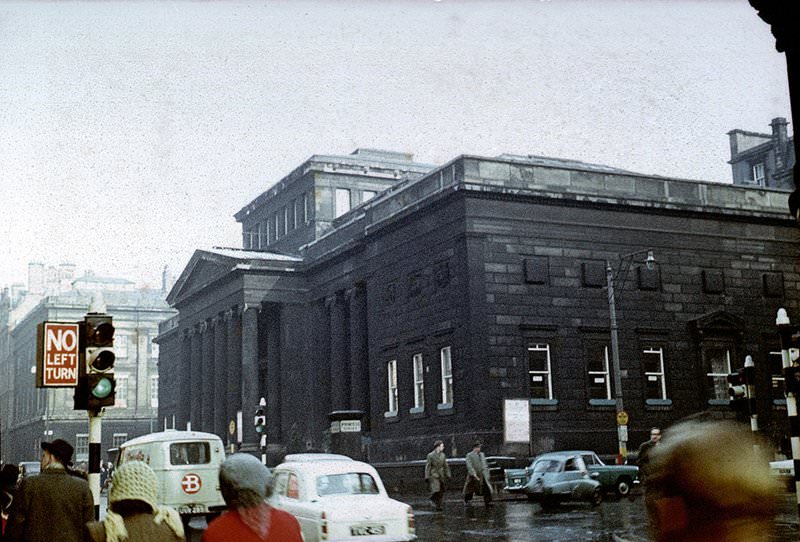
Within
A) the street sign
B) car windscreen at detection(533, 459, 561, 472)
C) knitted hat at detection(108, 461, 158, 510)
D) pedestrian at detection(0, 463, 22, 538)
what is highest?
the street sign

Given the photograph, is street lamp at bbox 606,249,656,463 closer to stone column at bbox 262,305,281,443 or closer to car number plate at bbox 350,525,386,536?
car number plate at bbox 350,525,386,536

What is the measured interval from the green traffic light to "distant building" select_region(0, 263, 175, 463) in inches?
3050

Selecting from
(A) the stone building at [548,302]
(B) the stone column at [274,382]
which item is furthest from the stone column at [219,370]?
(A) the stone building at [548,302]

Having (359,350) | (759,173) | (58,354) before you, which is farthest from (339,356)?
(58,354)

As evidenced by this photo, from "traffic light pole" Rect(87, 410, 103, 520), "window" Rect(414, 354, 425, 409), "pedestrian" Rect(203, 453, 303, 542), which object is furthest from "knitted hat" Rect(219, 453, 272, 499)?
"window" Rect(414, 354, 425, 409)

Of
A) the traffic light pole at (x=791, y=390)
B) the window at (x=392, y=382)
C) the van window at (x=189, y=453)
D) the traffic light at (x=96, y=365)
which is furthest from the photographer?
the window at (x=392, y=382)

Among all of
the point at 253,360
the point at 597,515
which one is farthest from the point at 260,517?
the point at 253,360

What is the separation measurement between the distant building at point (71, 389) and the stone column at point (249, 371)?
106ft

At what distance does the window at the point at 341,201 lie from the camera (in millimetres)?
63250

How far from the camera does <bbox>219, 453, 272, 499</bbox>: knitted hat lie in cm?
484

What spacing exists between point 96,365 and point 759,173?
67.7m

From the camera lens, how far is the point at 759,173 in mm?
71688

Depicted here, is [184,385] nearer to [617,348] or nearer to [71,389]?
[71,389]

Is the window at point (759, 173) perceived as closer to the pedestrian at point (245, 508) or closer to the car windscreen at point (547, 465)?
the car windscreen at point (547, 465)
